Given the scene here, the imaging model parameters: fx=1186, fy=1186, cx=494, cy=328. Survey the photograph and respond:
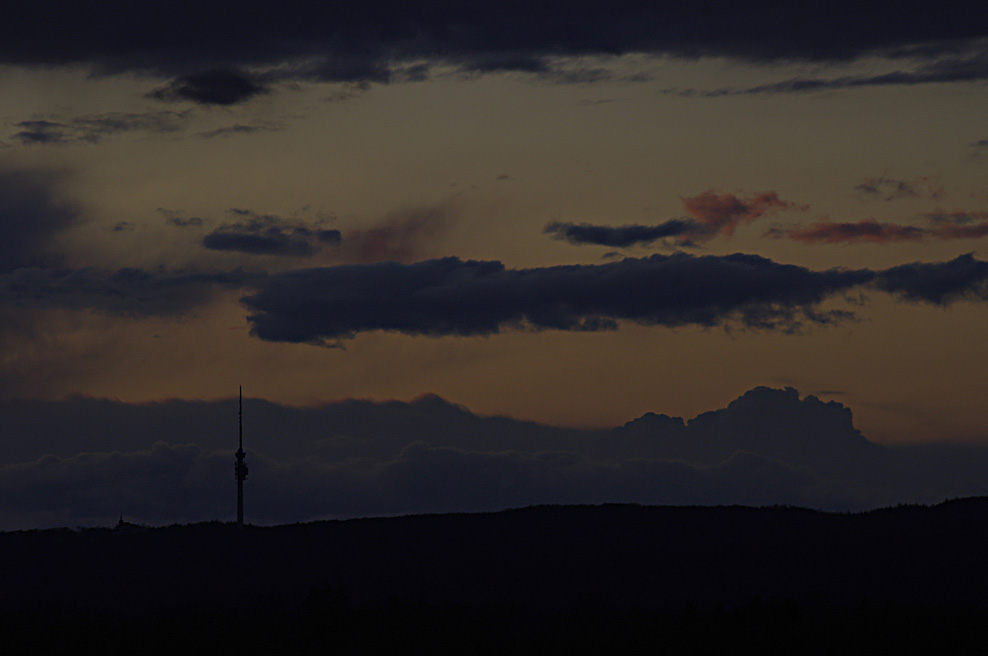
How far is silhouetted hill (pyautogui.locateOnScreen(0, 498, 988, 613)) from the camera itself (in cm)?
5144

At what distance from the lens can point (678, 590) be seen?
5256cm

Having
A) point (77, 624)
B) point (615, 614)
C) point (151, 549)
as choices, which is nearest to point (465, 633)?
point (615, 614)

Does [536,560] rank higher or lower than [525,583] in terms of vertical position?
higher

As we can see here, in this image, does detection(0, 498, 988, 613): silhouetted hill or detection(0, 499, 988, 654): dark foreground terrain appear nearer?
detection(0, 499, 988, 654): dark foreground terrain

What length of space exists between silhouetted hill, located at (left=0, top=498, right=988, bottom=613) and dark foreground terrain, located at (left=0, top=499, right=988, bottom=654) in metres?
0.11

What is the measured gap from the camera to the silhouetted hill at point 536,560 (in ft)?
169

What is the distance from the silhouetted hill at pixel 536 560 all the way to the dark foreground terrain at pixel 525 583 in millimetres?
108

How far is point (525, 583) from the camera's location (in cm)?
5512

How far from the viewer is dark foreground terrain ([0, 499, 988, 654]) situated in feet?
125

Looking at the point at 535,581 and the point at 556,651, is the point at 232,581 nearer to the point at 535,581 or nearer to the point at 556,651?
the point at 535,581

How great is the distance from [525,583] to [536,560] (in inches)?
83.1

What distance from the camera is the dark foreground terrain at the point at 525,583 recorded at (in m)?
38.0

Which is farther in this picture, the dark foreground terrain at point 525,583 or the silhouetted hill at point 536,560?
the silhouetted hill at point 536,560

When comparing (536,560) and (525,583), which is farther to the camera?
(536,560)
